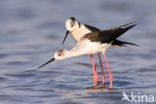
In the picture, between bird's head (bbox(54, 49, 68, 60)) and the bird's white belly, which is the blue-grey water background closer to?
bird's head (bbox(54, 49, 68, 60))

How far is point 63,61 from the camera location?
12234mm

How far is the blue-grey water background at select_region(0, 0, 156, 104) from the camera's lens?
893 centimetres

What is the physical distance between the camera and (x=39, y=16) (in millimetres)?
16844

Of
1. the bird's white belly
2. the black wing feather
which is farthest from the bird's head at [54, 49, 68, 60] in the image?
the black wing feather

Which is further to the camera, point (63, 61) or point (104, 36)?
point (63, 61)

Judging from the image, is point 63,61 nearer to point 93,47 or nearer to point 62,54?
point 62,54

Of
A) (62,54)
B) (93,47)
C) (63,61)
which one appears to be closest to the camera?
(93,47)

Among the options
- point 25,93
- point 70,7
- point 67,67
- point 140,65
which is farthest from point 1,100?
point 70,7

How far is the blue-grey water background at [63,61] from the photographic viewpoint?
893 centimetres

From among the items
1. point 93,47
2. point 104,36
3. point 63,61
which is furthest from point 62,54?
point 63,61

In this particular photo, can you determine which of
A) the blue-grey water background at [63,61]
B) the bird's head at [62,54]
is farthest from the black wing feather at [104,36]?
the blue-grey water background at [63,61]

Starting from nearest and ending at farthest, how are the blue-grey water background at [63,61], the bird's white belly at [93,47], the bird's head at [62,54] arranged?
the blue-grey water background at [63,61]
the bird's white belly at [93,47]
the bird's head at [62,54]

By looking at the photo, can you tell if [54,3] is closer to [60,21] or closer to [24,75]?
[60,21]

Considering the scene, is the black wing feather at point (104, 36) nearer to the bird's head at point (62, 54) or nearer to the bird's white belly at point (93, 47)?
the bird's white belly at point (93, 47)
